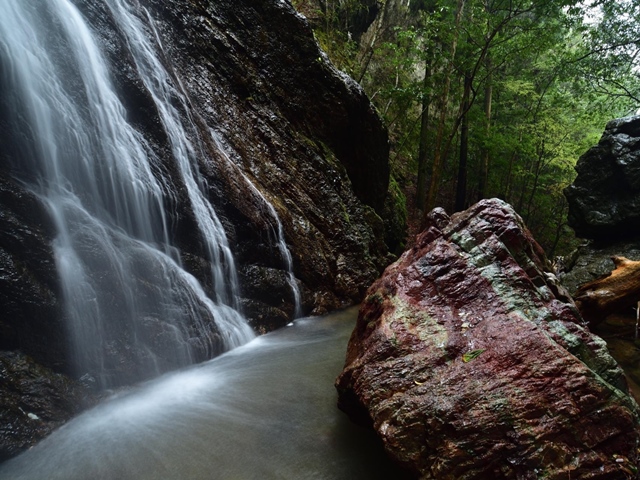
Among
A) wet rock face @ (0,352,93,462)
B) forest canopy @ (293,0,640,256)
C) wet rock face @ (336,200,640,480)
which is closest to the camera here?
wet rock face @ (336,200,640,480)

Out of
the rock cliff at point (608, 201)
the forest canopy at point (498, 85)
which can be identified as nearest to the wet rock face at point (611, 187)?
the rock cliff at point (608, 201)

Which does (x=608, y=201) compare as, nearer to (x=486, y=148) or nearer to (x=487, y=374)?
(x=486, y=148)

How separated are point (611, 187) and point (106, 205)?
510 inches

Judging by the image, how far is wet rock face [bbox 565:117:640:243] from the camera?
10.5 meters

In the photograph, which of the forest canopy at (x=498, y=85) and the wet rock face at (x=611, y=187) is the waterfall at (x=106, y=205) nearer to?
the forest canopy at (x=498, y=85)

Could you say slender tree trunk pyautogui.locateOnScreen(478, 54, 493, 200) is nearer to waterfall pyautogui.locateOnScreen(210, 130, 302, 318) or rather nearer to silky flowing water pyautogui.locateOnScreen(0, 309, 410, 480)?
waterfall pyautogui.locateOnScreen(210, 130, 302, 318)

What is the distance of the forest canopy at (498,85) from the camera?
12266 millimetres

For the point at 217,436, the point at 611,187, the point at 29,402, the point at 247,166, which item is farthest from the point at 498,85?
the point at 29,402

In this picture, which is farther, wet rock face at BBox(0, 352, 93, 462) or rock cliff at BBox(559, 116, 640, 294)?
rock cliff at BBox(559, 116, 640, 294)

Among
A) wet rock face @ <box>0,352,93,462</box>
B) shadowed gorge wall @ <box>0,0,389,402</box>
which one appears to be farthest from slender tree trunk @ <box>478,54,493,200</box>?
wet rock face @ <box>0,352,93,462</box>

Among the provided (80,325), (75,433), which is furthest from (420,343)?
(80,325)

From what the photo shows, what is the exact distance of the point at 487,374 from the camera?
105 inches

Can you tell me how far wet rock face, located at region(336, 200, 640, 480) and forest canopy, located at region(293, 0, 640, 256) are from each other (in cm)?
932

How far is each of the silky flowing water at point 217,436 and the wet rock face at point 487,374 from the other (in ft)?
1.31
